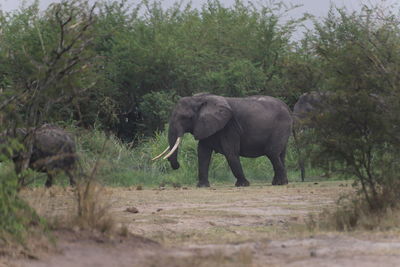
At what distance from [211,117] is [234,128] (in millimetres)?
981

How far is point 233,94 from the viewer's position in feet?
90.9

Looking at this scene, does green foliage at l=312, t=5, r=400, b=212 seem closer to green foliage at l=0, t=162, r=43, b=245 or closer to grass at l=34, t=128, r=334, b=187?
green foliage at l=0, t=162, r=43, b=245

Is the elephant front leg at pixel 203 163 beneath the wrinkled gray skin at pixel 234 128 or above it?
beneath

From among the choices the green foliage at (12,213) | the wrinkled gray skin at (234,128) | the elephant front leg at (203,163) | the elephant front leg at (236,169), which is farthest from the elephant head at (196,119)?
the green foliage at (12,213)

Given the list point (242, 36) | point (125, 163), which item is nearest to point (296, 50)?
point (242, 36)

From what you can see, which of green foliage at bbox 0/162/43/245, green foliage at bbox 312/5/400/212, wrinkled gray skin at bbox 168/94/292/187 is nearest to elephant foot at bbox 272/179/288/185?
wrinkled gray skin at bbox 168/94/292/187

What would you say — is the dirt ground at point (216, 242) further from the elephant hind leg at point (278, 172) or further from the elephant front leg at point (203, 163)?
the elephant hind leg at point (278, 172)

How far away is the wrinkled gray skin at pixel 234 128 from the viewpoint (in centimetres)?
2017

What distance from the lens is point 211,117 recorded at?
20.1 meters

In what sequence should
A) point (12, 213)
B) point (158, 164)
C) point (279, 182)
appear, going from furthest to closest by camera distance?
point (158, 164)
point (279, 182)
point (12, 213)

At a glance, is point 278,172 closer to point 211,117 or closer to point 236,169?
point 236,169

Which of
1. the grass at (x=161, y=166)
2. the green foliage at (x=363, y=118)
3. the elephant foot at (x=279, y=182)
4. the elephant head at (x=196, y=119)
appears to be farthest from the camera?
the grass at (x=161, y=166)

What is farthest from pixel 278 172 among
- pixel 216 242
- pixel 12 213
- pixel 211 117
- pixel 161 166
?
pixel 12 213

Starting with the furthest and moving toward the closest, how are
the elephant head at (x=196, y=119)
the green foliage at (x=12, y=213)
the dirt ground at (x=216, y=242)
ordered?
the elephant head at (x=196, y=119), the green foliage at (x=12, y=213), the dirt ground at (x=216, y=242)
